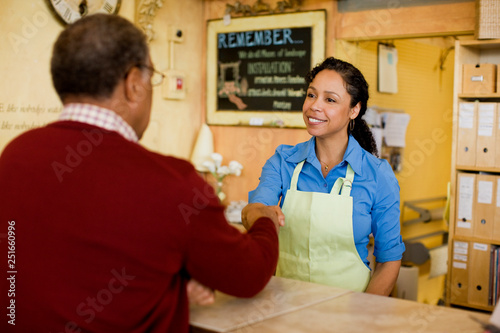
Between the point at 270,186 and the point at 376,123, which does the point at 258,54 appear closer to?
the point at 376,123

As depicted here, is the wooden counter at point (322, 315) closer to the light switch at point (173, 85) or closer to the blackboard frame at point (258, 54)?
the blackboard frame at point (258, 54)

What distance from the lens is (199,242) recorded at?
3.67ft

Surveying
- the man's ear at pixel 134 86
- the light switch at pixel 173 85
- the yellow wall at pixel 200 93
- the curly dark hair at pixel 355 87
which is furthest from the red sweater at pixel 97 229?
the light switch at pixel 173 85

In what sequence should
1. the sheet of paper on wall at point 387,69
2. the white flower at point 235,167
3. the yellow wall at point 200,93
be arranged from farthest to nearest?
the sheet of paper on wall at point 387,69, the white flower at point 235,167, the yellow wall at point 200,93

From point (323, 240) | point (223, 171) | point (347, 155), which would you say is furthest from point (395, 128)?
point (323, 240)

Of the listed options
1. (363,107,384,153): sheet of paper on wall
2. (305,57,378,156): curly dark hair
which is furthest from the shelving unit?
(305,57,378,156): curly dark hair

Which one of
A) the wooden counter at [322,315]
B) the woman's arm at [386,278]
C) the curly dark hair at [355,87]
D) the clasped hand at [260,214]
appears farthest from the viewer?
the curly dark hair at [355,87]

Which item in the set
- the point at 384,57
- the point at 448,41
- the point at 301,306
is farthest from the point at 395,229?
the point at 448,41

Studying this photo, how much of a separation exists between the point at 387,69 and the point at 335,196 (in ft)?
9.42

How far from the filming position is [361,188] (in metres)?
2.11

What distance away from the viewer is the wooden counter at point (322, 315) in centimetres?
128

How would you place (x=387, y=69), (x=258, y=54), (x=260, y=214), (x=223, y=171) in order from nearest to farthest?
(x=260, y=214) → (x=258, y=54) → (x=223, y=171) → (x=387, y=69)

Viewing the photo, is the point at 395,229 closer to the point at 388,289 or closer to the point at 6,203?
the point at 388,289

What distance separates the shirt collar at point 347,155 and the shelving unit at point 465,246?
65.4 inches
